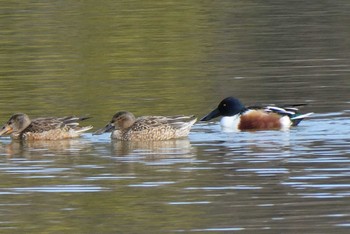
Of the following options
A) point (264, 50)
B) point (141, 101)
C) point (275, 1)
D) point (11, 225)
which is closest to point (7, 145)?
point (141, 101)

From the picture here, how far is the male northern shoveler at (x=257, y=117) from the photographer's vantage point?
1841 centimetres

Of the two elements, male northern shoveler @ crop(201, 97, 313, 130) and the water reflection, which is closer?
the water reflection

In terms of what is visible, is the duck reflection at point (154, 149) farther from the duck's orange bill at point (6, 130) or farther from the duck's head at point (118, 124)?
the duck's orange bill at point (6, 130)

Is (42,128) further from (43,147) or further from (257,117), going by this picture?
(257,117)

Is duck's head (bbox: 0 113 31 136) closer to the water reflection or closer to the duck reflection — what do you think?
the water reflection

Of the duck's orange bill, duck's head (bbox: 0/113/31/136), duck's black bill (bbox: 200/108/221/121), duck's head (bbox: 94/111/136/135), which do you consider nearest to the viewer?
duck's head (bbox: 94/111/136/135)

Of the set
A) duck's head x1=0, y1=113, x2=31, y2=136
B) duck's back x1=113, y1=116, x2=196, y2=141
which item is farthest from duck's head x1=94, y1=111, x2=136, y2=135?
duck's head x1=0, y1=113, x2=31, y2=136

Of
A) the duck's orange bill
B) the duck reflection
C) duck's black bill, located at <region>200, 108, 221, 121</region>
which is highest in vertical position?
duck's black bill, located at <region>200, 108, 221, 121</region>

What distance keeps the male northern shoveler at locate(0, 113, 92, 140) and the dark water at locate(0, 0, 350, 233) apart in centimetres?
23

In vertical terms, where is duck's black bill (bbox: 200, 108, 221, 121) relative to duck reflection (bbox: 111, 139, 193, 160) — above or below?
above

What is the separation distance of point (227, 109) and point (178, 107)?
1123 millimetres

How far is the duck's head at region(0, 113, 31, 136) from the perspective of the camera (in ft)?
60.2

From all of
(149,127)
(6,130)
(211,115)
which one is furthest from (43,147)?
(211,115)

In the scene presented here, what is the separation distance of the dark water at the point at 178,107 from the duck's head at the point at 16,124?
286mm
